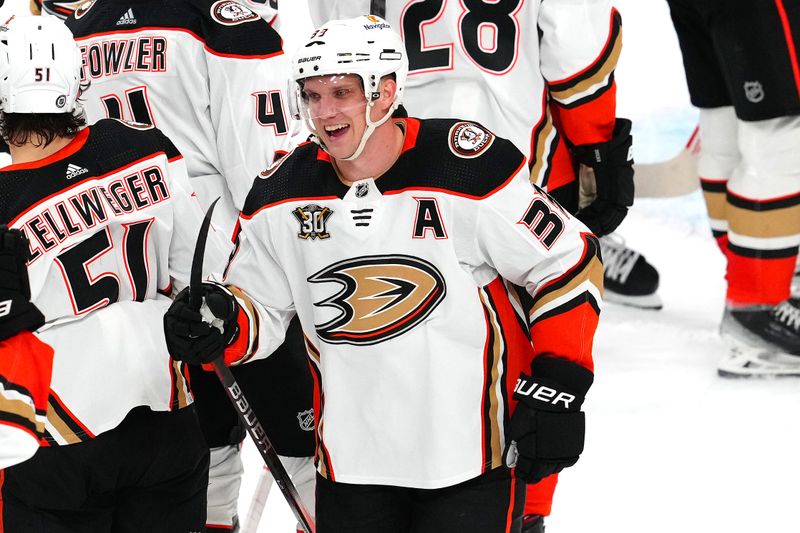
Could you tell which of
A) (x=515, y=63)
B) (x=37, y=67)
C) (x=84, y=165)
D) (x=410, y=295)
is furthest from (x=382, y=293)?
(x=515, y=63)

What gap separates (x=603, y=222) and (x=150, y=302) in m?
1.10

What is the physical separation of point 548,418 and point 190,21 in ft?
3.95

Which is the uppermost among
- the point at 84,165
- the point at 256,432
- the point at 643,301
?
the point at 84,165

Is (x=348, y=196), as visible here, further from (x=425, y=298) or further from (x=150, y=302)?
(x=150, y=302)

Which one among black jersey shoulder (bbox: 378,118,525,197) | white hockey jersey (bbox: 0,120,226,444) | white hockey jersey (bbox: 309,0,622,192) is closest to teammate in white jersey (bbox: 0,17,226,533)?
white hockey jersey (bbox: 0,120,226,444)

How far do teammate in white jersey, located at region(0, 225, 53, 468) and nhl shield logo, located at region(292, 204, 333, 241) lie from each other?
43cm

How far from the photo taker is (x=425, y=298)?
1838mm

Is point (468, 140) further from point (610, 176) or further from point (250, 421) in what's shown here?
point (610, 176)

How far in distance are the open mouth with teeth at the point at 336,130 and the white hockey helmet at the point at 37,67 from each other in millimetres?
422

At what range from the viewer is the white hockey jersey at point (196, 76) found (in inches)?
99.3

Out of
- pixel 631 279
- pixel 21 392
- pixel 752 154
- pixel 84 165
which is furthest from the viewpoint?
pixel 631 279

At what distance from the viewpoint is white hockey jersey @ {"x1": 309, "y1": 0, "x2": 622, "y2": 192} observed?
2529 mm

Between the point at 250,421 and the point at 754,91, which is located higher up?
the point at 754,91

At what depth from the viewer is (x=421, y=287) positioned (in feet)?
6.02
